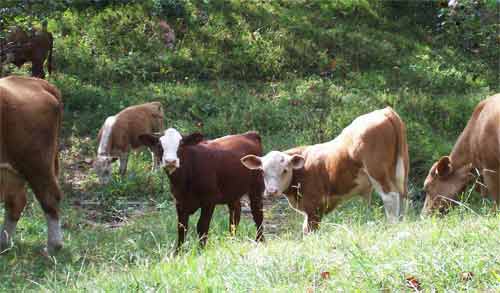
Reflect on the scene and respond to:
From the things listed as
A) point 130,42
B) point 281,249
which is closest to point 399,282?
point 281,249

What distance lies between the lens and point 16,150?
9328 mm

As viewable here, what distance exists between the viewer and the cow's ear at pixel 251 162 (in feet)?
31.8

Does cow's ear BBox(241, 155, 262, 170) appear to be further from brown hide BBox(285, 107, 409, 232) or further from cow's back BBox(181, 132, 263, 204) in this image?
brown hide BBox(285, 107, 409, 232)

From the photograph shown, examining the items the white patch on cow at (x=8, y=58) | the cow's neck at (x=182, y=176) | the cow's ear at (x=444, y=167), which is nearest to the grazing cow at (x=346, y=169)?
the cow's neck at (x=182, y=176)

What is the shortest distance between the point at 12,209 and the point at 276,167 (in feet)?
9.59

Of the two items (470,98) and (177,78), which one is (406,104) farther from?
(177,78)

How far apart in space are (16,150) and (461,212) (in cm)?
460

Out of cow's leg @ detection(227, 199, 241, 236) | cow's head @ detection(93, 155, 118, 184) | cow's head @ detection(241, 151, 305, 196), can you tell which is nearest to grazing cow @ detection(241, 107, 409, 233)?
cow's head @ detection(241, 151, 305, 196)

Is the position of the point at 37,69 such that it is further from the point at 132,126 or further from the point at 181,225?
the point at 181,225

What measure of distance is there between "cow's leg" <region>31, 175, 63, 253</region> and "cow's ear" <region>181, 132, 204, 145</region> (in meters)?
1.57

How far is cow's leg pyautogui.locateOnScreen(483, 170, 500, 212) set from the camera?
1009cm

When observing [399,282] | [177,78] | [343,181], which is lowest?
[177,78]

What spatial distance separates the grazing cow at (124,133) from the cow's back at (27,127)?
3696 millimetres

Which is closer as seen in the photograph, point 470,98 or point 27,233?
point 27,233
